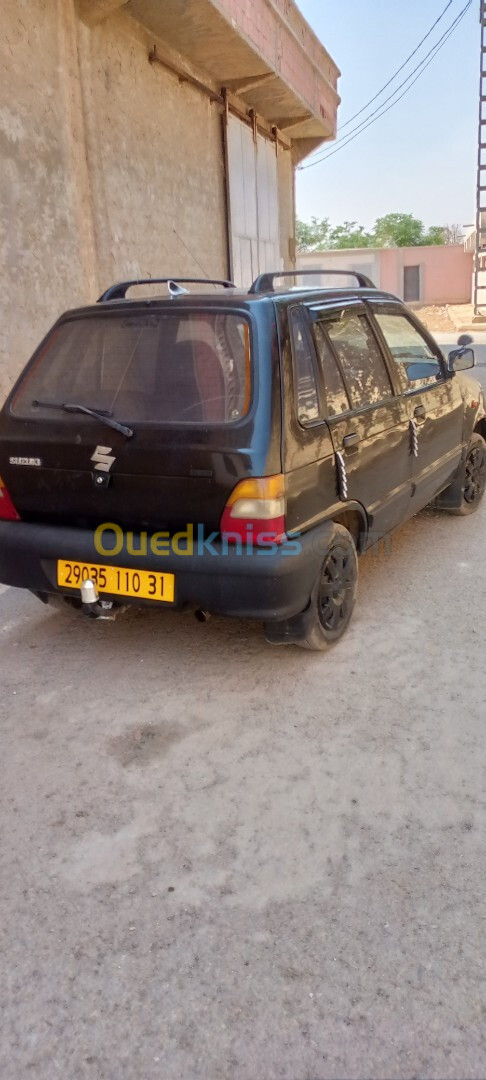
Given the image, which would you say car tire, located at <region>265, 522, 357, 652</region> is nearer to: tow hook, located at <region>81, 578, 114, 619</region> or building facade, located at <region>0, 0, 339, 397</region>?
tow hook, located at <region>81, 578, 114, 619</region>

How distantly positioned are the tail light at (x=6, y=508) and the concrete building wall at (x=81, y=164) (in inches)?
129

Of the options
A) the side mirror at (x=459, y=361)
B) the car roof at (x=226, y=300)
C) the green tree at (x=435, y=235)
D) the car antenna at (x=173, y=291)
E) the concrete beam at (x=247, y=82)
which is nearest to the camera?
the car roof at (x=226, y=300)

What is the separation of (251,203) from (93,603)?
10018mm

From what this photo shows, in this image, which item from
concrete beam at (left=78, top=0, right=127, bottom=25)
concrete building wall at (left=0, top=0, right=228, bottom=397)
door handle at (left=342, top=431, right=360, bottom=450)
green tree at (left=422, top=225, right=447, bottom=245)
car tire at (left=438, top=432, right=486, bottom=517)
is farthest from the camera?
green tree at (left=422, top=225, right=447, bottom=245)

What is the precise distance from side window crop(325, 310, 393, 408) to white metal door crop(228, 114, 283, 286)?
25.2 feet

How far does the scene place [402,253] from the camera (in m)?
39.3

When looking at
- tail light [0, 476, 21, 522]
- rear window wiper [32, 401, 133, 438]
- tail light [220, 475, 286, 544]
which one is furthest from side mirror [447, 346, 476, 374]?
tail light [0, 476, 21, 522]

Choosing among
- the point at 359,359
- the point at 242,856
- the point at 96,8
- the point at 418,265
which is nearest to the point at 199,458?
the point at 359,359

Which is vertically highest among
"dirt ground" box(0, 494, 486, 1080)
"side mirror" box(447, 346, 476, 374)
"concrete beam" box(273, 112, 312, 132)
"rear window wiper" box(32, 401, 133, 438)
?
"concrete beam" box(273, 112, 312, 132)

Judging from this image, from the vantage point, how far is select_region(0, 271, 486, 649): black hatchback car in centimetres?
291

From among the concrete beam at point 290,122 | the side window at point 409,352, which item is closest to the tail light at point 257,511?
the side window at point 409,352

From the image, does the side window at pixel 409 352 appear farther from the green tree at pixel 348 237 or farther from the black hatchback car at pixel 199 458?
the green tree at pixel 348 237

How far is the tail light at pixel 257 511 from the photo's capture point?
2.87m

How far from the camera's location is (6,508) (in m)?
3.46
